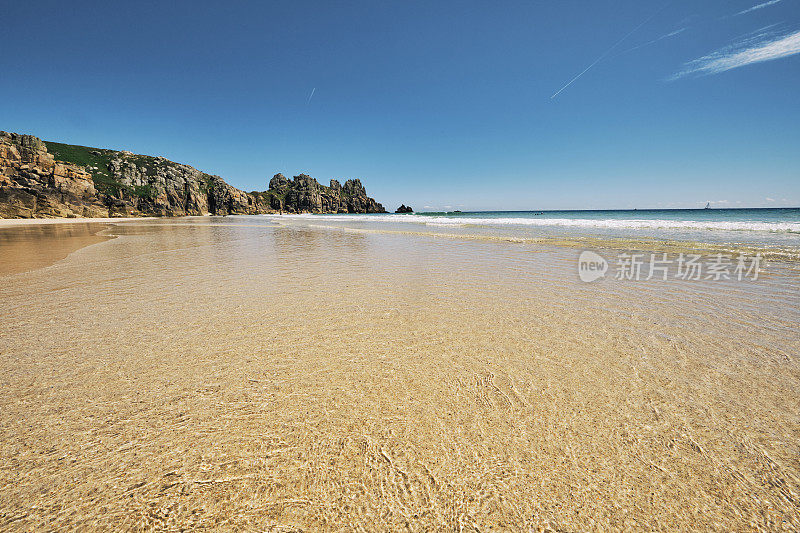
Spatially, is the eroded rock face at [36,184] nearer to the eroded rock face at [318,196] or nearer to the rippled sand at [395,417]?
the rippled sand at [395,417]

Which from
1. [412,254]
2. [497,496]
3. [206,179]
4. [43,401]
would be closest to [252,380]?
[43,401]

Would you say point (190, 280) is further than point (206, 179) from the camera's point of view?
No

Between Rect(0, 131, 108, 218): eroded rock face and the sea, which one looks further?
Rect(0, 131, 108, 218): eroded rock face

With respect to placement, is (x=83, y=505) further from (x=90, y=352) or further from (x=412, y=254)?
(x=412, y=254)

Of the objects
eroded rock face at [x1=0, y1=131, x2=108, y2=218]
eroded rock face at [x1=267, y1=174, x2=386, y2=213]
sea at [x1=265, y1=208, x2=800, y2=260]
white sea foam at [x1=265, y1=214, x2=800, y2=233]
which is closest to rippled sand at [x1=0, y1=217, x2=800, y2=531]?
sea at [x1=265, y1=208, x2=800, y2=260]

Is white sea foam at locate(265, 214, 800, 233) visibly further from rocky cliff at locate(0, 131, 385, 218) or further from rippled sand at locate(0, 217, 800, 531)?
rocky cliff at locate(0, 131, 385, 218)

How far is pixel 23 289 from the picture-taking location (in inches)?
212

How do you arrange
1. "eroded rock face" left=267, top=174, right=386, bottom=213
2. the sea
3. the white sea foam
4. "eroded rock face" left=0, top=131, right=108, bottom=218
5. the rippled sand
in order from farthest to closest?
"eroded rock face" left=267, top=174, right=386, bottom=213, "eroded rock face" left=0, top=131, right=108, bottom=218, the white sea foam, the sea, the rippled sand

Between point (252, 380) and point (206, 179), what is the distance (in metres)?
138

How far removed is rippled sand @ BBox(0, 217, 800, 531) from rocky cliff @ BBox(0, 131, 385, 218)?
2295 inches

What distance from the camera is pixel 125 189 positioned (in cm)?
7762

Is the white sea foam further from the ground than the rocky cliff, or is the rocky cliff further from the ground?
the rocky cliff

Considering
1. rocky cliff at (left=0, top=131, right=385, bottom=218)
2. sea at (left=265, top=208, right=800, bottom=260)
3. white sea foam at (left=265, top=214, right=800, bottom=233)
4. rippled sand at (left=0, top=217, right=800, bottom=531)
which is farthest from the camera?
rocky cliff at (left=0, top=131, right=385, bottom=218)

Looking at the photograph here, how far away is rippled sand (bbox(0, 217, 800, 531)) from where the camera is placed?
1550 mm
